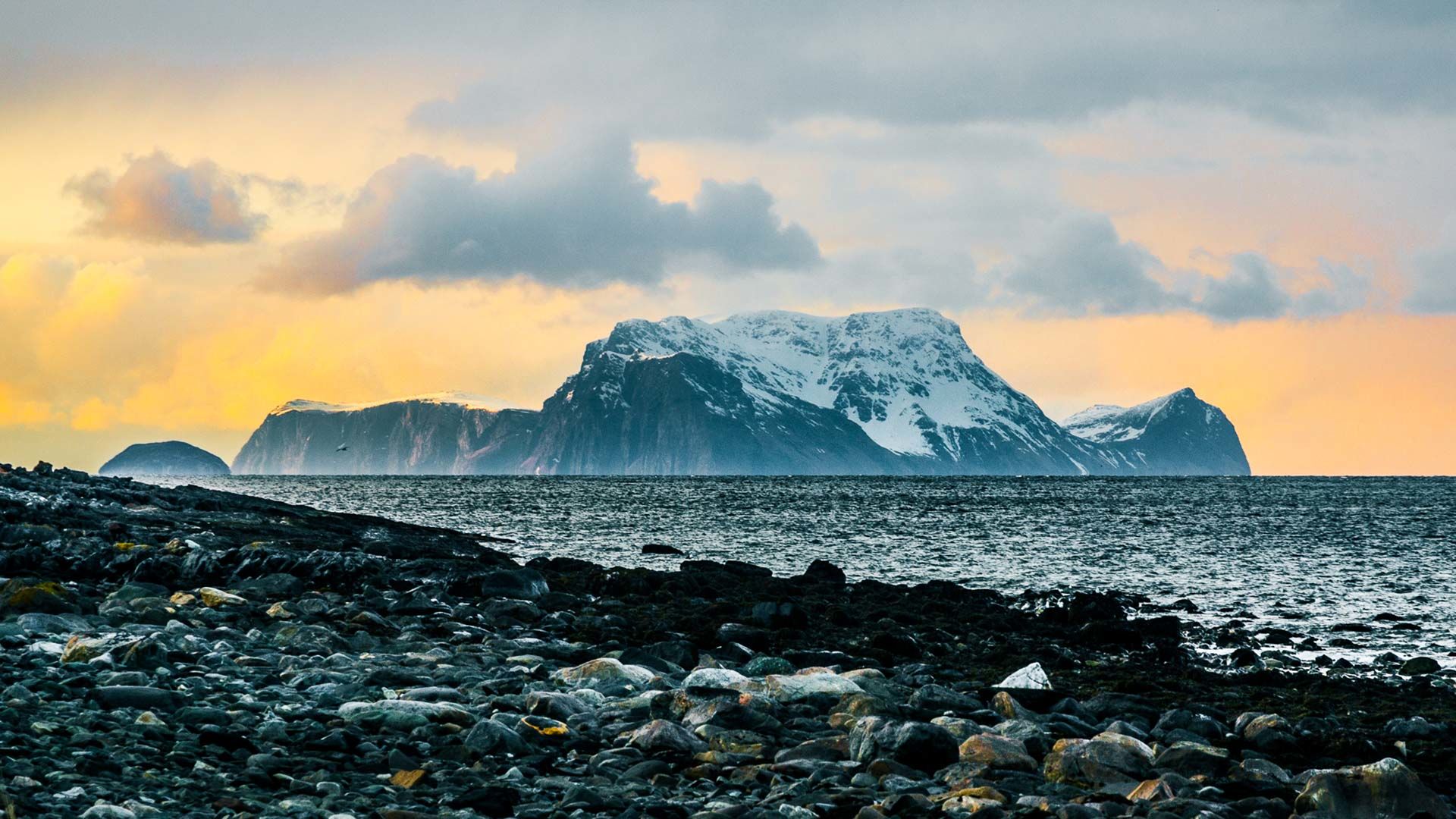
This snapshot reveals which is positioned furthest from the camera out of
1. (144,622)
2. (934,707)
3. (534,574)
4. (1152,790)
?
(534,574)

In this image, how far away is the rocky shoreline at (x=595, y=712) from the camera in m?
9.95

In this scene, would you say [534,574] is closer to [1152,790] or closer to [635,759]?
[635,759]

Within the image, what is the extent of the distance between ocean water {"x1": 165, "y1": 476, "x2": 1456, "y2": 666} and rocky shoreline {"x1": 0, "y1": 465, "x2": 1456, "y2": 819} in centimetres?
1204

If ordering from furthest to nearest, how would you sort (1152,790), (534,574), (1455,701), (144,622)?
(534,574)
(1455,701)
(144,622)
(1152,790)

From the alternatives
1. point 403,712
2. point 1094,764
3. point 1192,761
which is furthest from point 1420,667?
point 403,712

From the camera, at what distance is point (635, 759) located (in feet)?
37.3

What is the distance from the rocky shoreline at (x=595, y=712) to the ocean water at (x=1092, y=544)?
39.5ft

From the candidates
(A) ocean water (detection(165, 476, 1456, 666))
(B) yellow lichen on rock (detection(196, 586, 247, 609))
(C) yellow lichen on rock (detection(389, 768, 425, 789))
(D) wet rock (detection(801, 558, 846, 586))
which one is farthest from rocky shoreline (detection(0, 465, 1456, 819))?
(D) wet rock (detection(801, 558, 846, 586))

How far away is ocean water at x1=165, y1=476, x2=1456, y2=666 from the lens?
3578cm

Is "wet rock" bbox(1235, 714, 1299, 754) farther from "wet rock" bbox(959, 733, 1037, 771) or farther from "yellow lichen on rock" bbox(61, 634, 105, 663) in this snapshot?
"yellow lichen on rock" bbox(61, 634, 105, 663)

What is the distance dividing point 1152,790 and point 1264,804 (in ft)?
3.51

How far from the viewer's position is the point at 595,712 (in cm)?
1333

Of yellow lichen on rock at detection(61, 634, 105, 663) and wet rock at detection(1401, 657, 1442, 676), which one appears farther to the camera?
wet rock at detection(1401, 657, 1442, 676)

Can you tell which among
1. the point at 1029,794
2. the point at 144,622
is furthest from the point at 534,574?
the point at 1029,794
